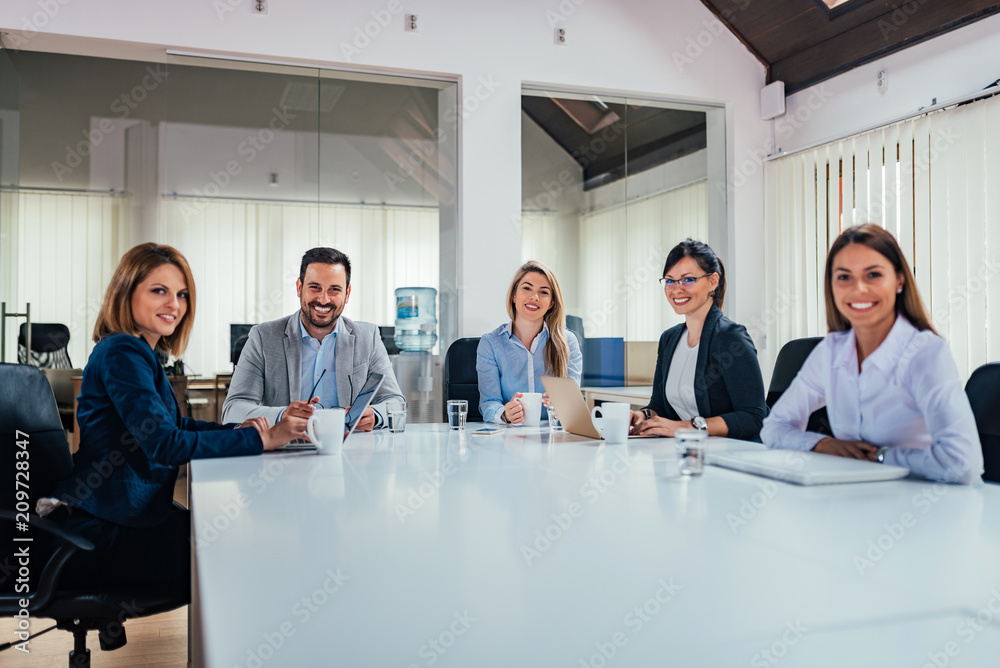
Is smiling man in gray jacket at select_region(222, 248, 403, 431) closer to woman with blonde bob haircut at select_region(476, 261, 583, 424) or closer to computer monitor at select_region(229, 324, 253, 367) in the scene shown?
woman with blonde bob haircut at select_region(476, 261, 583, 424)

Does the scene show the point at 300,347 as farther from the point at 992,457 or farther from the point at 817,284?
the point at 817,284

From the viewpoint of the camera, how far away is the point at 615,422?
74.6 inches

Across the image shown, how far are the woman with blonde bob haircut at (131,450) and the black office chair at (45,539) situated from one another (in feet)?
0.14

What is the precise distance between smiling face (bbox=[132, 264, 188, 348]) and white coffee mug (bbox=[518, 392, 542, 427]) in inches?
41.2

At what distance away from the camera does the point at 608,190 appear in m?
4.55

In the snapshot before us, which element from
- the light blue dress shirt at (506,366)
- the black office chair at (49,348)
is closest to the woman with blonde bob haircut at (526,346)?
the light blue dress shirt at (506,366)

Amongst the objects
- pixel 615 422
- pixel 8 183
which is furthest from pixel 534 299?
pixel 8 183

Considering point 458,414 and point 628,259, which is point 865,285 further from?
point 628,259

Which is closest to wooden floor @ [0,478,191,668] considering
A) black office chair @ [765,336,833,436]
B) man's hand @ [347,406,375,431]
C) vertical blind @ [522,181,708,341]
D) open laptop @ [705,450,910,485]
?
man's hand @ [347,406,375,431]

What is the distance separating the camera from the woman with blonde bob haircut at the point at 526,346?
2869mm

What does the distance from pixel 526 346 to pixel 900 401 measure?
1702 mm

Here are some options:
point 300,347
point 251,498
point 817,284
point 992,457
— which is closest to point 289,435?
point 251,498

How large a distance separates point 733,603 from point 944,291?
3.34 meters

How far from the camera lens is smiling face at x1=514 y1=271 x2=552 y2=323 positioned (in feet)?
9.77
